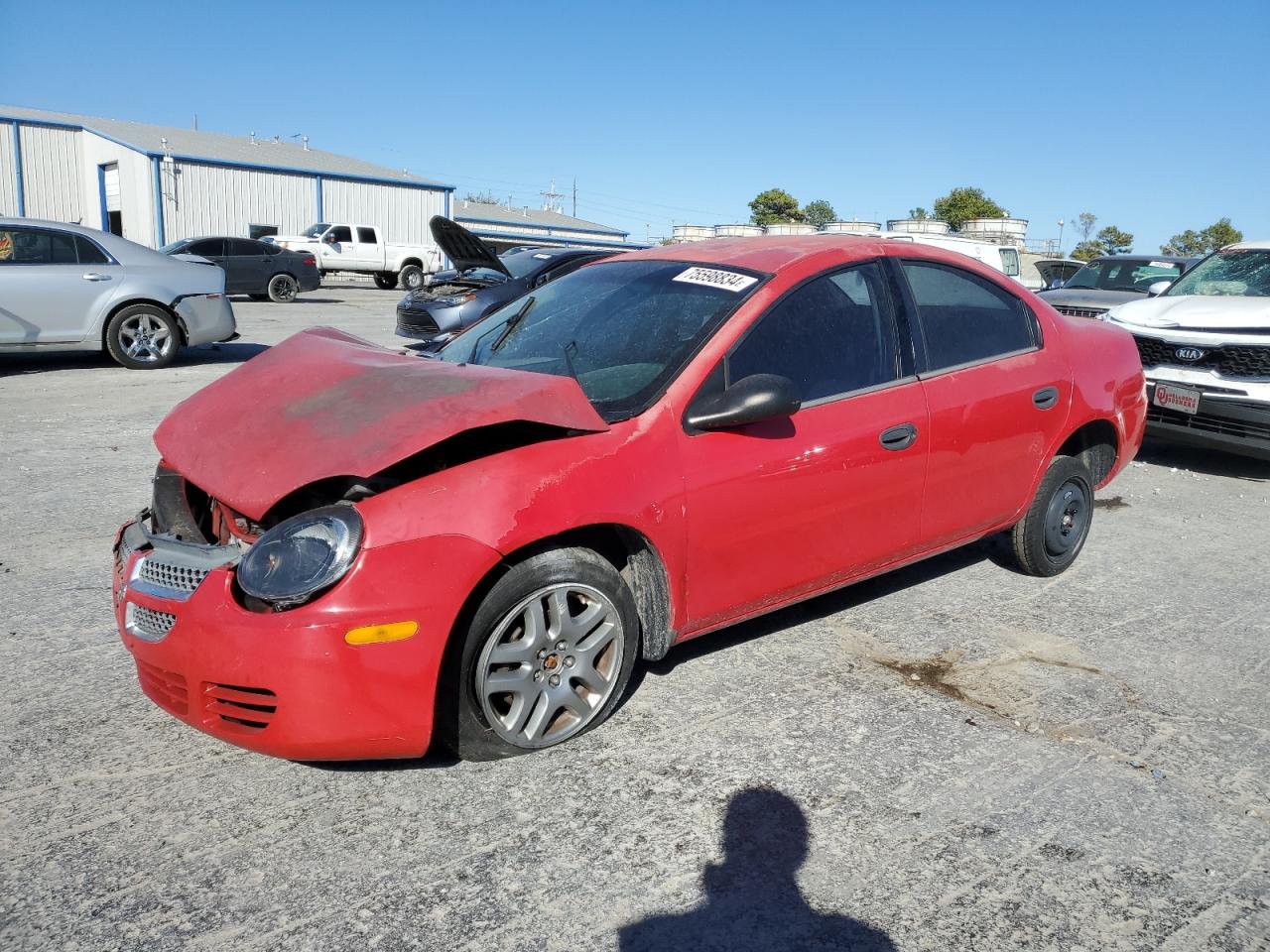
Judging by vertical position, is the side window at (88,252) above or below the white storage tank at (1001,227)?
below

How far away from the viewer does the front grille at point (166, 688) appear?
282 centimetres

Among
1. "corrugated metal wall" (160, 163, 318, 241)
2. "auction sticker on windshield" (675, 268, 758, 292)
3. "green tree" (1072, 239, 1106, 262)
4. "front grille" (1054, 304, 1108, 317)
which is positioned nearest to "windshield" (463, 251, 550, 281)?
"front grille" (1054, 304, 1108, 317)

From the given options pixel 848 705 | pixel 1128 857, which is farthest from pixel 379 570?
pixel 1128 857

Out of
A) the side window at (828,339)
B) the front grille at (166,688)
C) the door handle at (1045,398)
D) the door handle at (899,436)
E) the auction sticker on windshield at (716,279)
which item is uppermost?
the auction sticker on windshield at (716,279)

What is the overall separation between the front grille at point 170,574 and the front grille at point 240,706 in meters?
0.31

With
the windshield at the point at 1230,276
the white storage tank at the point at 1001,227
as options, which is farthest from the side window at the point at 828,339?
the white storage tank at the point at 1001,227

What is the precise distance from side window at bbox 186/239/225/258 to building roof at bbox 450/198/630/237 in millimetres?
33754

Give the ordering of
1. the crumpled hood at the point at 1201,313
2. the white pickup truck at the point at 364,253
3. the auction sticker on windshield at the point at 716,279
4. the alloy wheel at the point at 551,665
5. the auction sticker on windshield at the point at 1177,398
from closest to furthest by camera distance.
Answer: the alloy wheel at the point at 551,665 → the auction sticker on windshield at the point at 716,279 → the auction sticker on windshield at the point at 1177,398 → the crumpled hood at the point at 1201,313 → the white pickup truck at the point at 364,253

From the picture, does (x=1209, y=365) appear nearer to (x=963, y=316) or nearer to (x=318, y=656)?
(x=963, y=316)

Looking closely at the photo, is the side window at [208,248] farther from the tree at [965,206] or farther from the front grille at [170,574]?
the tree at [965,206]

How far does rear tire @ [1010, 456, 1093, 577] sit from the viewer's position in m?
4.70

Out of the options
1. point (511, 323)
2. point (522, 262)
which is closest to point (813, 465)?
point (511, 323)

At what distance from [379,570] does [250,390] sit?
3.92 feet

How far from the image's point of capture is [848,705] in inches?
139
